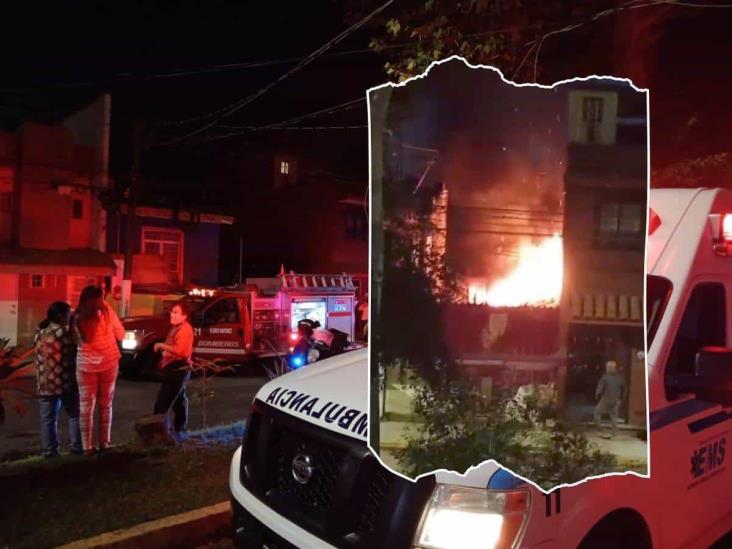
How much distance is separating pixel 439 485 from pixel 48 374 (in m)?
4.86

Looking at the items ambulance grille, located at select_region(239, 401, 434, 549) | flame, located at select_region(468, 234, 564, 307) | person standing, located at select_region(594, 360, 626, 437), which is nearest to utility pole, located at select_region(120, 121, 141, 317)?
ambulance grille, located at select_region(239, 401, 434, 549)

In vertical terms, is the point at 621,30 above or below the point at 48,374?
above

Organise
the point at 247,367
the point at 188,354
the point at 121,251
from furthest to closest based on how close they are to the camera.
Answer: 1. the point at 121,251
2. the point at 247,367
3. the point at 188,354

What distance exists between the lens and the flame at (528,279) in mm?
2230

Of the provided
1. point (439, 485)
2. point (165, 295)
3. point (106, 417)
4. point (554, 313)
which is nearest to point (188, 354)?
point (106, 417)

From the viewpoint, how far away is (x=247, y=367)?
1476cm

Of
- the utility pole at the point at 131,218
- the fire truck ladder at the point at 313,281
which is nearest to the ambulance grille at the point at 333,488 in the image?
the fire truck ladder at the point at 313,281

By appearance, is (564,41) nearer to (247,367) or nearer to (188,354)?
(188,354)

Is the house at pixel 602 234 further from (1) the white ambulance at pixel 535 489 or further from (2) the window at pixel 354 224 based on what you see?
(2) the window at pixel 354 224

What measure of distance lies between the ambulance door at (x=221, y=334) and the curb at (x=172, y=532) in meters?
9.27

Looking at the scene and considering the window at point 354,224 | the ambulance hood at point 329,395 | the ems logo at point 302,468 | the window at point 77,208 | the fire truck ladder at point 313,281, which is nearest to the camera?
the ambulance hood at point 329,395

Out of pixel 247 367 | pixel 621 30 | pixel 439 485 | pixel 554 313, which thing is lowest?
pixel 247 367

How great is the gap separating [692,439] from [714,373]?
47cm

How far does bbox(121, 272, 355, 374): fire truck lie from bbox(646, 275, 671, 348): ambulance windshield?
36.8ft
